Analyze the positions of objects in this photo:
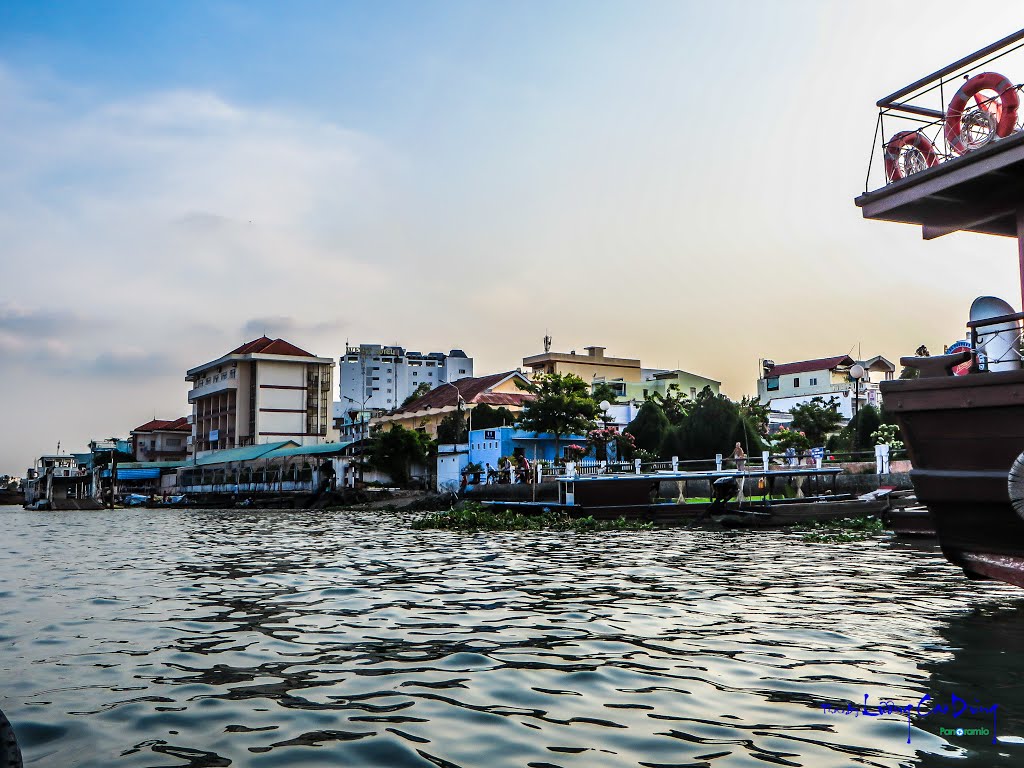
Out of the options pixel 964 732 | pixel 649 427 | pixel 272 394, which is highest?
pixel 272 394

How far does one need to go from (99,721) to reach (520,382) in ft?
174

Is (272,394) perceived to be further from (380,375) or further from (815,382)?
(815,382)

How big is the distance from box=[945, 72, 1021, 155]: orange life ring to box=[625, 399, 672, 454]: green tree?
35.1m

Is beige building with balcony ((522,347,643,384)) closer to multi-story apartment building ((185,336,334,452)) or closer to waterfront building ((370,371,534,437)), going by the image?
waterfront building ((370,371,534,437))

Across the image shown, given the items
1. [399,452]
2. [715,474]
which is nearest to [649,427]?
[399,452]

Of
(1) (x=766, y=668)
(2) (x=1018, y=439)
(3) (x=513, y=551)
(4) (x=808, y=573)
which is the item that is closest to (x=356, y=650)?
(1) (x=766, y=668)

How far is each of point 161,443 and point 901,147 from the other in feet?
320

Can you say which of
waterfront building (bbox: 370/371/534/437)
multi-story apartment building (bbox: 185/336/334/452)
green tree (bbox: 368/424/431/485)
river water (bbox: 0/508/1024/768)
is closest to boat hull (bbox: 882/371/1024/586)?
river water (bbox: 0/508/1024/768)

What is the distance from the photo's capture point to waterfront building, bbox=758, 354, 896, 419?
206 ft

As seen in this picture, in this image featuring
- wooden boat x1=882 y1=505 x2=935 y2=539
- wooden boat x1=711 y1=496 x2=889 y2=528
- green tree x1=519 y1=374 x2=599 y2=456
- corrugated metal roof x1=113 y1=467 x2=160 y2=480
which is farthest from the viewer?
corrugated metal roof x1=113 y1=467 x2=160 y2=480

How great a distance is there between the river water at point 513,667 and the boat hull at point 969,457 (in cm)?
66

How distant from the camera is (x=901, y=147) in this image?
33.5ft

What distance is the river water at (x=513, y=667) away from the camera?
180 inches

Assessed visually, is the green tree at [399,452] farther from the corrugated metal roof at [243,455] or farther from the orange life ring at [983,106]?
the orange life ring at [983,106]
